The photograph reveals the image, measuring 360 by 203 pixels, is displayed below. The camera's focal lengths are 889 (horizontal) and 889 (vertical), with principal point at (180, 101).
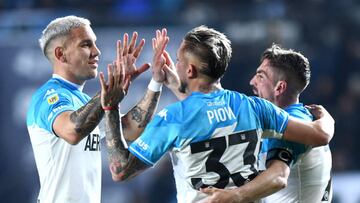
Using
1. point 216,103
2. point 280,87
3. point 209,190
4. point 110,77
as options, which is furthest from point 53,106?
point 280,87

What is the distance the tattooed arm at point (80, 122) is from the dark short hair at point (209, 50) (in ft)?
2.97

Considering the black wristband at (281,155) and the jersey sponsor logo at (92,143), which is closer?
the black wristband at (281,155)

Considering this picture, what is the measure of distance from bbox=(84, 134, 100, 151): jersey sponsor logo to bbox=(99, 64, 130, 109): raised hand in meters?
0.79

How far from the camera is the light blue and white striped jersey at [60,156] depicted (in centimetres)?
673

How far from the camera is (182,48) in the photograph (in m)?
6.07

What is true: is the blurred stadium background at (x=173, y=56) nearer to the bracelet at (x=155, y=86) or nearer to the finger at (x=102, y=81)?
the bracelet at (x=155, y=86)

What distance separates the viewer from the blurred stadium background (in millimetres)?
13367

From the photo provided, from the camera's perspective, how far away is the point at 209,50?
5980mm

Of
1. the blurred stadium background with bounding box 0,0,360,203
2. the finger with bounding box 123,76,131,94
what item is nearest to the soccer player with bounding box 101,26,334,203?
the finger with bounding box 123,76,131,94

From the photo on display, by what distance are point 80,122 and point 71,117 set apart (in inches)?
4.4

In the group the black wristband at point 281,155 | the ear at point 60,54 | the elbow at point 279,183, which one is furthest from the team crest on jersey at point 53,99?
the elbow at point 279,183

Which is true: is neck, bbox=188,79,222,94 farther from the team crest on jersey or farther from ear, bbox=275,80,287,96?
the team crest on jersey

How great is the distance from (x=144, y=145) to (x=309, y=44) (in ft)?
28.7

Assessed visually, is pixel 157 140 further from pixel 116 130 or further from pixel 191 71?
pixel 191 71
